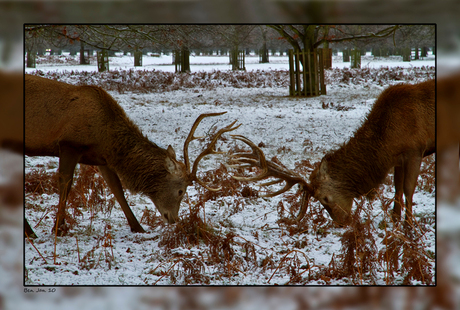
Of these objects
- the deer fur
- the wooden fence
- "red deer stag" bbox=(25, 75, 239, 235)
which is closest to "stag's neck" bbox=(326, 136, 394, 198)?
"red deer stag" bbox=(25, 75, 239, 235)

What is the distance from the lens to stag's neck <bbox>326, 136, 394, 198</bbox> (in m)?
3.92

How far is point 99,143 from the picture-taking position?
160 inches

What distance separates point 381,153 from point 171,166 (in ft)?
6.96

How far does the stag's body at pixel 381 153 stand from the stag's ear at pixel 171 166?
1.33 meters

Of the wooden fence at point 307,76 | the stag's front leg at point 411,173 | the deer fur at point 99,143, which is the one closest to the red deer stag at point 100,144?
the deer fur at point 99,143

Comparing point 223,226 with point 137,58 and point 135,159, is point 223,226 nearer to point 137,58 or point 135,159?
point 135,159

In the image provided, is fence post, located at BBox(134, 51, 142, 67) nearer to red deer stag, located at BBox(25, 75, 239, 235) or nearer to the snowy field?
the snowy field

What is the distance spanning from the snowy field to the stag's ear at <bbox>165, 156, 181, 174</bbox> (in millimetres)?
314

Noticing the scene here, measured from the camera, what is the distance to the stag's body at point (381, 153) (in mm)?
3877

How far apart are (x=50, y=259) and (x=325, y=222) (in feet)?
8.02

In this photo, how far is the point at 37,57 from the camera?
3195mm

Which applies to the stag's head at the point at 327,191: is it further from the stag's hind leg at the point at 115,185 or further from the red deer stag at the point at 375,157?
the stag's hind leg at the point at 115,185

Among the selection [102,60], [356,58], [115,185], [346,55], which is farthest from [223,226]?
[356,58]

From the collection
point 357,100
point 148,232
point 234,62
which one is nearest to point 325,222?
point 148,232
